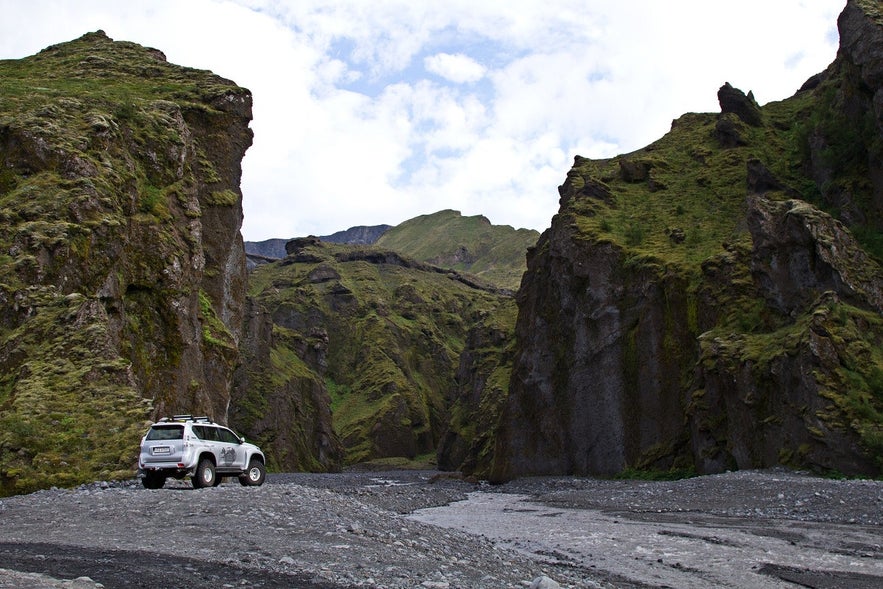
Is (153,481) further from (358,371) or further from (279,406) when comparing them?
(358,371)

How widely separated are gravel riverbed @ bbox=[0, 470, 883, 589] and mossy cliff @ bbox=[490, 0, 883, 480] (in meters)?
11.5

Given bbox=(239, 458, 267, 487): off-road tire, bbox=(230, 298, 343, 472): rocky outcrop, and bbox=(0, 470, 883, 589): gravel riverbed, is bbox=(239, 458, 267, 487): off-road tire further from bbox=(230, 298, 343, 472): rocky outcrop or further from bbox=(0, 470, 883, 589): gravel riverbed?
bbox=(230, 298, 343, 472): rocky outcrop

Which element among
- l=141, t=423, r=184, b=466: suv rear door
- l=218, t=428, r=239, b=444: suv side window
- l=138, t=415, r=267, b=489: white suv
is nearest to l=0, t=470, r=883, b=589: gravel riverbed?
l=138, t=415, r=267, b=489: white suv

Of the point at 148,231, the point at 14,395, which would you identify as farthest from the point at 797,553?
the point at 148,231

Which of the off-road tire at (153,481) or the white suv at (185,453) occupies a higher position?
the white suv at (185,453)

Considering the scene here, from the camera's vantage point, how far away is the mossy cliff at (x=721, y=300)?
1591 inches

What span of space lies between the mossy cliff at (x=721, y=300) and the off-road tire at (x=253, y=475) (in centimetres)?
2802

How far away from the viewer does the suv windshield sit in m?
23.5

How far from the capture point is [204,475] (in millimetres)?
24047

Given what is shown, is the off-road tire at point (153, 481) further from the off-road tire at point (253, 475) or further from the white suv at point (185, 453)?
the off-road tire at point (253, 475)

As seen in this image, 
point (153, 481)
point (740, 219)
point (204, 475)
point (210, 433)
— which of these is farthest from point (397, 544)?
point (740, 219)

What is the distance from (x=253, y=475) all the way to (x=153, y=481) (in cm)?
437

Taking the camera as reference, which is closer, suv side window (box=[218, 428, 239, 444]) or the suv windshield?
the suv windshield

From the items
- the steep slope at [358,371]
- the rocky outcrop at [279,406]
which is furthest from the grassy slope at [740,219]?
the rocky outcrop at [279,406]
